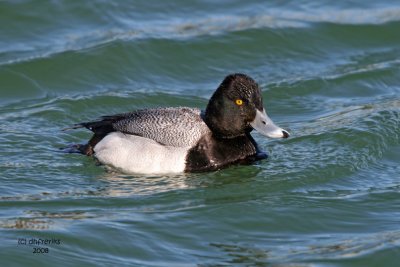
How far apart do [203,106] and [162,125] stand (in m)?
3.03

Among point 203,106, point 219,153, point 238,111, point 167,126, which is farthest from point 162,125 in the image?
point 203,106

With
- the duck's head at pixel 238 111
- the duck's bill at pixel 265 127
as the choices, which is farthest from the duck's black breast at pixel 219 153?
the duck's bill at pixel 265 127

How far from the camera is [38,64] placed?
631 inches

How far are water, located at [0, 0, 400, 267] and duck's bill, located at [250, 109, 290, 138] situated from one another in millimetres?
493

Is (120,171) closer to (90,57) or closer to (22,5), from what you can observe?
(90,57)

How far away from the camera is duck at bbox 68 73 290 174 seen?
460 inches

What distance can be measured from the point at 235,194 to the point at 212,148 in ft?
2.72

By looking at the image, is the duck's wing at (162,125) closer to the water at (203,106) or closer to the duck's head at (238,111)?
the duck's head at (238,111)

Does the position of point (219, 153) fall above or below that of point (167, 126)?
below

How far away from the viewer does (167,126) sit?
11.8 metres

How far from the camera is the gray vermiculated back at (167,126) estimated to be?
11.7 metres

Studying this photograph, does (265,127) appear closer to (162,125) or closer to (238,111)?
(238,111)

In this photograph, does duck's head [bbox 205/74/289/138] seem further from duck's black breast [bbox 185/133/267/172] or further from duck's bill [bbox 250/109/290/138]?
duck's black breast [bbox 185/133/267/172]

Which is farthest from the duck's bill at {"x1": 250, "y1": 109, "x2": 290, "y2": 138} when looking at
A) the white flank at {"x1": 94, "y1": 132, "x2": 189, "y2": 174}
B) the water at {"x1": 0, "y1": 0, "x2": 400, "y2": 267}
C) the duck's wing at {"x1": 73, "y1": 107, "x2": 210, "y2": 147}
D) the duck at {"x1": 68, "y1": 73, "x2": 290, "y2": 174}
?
the white flank at {"x1": 94, "y1": 132, "x2": 189, "y2": 174}
